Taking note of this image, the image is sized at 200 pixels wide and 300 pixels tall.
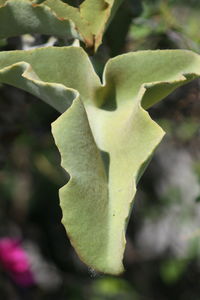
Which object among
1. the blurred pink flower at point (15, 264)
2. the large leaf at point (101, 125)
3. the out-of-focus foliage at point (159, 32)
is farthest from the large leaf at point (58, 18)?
the blurred pink flower at point (15, 264)

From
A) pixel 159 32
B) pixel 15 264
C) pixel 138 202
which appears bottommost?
pixel 138 202

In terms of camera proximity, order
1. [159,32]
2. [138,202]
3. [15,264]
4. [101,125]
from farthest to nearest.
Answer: [138,202] < [15,264] < [159,32] < [101,125]

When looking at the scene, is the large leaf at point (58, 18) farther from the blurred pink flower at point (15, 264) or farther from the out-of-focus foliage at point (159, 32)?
the blurred pink flower at point (15, 264)

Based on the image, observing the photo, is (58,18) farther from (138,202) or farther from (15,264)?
(138,202)

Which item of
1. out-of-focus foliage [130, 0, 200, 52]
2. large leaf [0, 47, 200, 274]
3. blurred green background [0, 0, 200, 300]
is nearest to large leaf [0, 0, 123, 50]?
large leaf [0, 47, 200, 274]

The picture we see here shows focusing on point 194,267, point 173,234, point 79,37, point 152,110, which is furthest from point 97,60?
point 173,234

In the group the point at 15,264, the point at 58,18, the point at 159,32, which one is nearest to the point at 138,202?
the point at 15,264

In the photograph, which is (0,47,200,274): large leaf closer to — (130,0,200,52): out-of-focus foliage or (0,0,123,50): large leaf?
(0,0,123,50): large leaf
